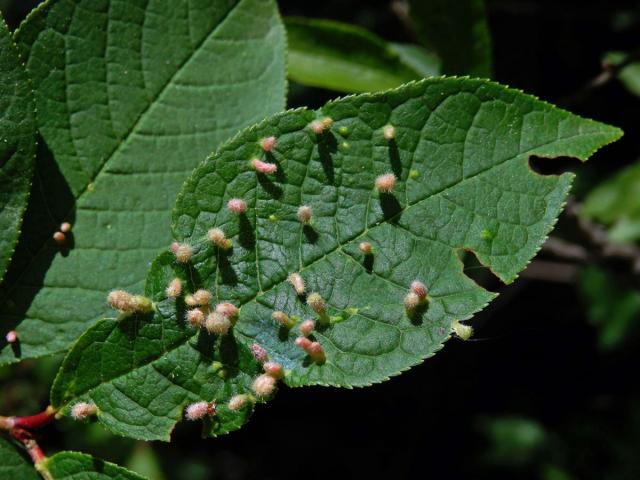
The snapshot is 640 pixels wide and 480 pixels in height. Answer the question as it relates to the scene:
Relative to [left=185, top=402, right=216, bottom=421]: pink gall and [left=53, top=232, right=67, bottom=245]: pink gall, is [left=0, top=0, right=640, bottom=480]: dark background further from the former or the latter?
[left=185, top=402, right=216, bottom=421]: pink gall

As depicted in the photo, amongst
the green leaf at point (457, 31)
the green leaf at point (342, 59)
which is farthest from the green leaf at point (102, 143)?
the green leaf at point (457, 31)

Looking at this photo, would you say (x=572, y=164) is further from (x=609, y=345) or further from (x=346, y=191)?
(x=346, y=191)

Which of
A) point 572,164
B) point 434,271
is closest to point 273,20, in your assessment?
point 434,271

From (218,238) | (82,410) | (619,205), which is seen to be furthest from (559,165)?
(82,410)

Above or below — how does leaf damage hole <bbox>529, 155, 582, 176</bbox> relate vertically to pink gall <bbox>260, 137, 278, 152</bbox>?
below

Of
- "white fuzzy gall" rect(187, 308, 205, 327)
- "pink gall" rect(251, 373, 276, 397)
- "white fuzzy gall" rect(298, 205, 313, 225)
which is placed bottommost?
"pink gall" rect(251, 373, 276, 397)

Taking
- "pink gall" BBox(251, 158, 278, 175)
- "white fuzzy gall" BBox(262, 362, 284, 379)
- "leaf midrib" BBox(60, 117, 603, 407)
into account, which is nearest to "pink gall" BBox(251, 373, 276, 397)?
"white fuzzy gall" BBox(262, 362, 284, 379)
